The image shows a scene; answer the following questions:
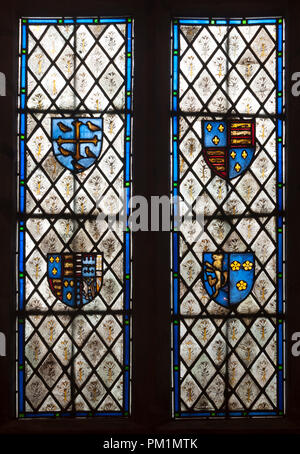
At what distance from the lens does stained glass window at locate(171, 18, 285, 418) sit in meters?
2.62

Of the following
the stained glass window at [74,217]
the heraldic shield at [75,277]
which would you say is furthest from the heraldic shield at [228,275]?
the heraldic shield at [75,277]

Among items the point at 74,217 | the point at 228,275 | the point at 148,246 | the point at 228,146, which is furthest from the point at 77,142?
the point at 228,275

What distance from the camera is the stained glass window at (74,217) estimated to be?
261 centimetres

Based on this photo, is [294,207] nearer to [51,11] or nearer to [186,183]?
[186,183]

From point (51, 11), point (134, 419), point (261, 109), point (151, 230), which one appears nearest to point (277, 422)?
point (134, 419)

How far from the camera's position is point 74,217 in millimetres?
2639

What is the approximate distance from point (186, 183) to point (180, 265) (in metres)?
0.40

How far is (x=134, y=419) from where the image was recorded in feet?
8.43

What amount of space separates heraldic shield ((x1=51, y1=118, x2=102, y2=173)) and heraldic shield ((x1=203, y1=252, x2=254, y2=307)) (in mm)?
736

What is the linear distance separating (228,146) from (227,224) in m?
0.38

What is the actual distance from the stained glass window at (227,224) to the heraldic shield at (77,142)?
378 millimetres

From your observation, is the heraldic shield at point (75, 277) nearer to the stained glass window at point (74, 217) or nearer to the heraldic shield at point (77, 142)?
the stained glass window at point (74, 217)

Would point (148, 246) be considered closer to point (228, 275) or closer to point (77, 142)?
point (228, 275)

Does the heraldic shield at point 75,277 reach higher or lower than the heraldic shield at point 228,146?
lower
